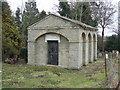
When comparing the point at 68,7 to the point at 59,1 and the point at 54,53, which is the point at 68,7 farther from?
the point at 54,53

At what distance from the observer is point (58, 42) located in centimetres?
1552

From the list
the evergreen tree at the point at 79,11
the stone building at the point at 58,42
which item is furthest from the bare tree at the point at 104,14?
the stone building at the point at 58,42

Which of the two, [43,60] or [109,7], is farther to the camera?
[109,7]

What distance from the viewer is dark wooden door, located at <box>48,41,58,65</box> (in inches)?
627

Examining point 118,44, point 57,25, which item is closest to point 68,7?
point 118,44

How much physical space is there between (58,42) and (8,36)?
24.9 ft

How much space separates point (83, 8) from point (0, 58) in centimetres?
1896

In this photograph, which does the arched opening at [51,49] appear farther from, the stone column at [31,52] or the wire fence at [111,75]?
the wire fence at [111,75]

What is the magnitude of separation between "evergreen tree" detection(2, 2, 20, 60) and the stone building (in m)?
3.46

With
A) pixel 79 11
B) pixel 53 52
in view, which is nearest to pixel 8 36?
pixel 53 52

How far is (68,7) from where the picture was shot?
29297 millimetres

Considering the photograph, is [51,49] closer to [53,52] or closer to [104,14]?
[53,52]

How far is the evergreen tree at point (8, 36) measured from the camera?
1829cm

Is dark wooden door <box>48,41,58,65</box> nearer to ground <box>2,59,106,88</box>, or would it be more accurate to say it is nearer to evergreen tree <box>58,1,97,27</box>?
ground <box>2,59,106,88</box>
